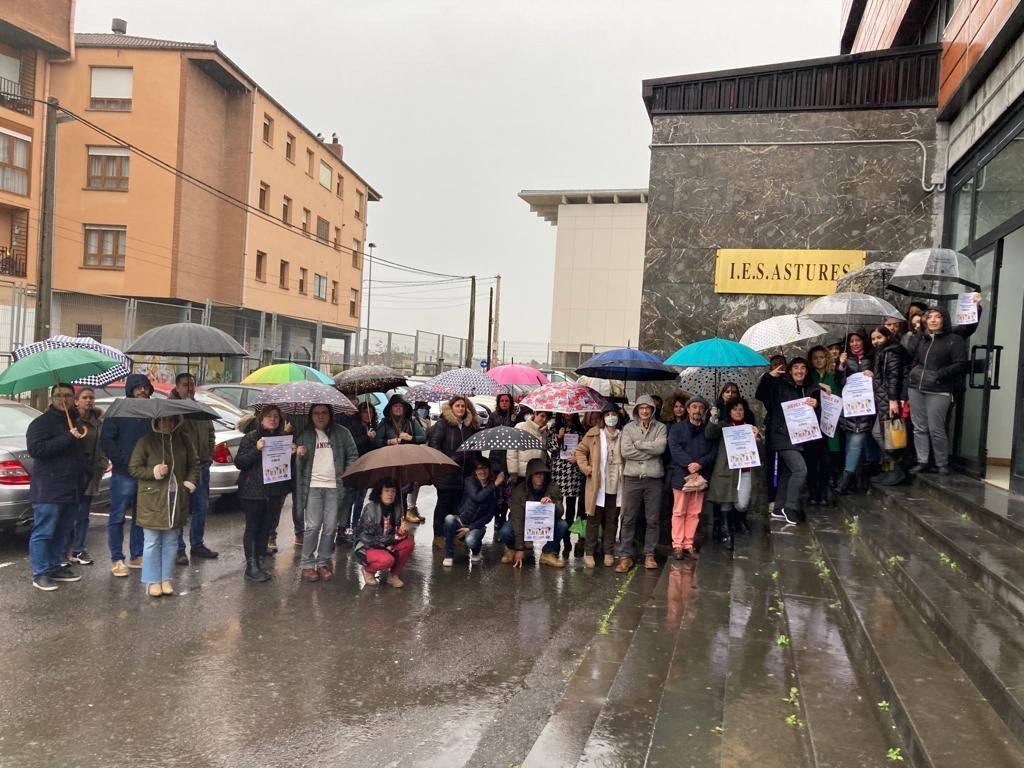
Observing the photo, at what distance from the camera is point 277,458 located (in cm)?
737

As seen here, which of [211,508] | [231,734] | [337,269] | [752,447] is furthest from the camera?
[337,269]

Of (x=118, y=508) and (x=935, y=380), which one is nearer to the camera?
(x=118, y=508)

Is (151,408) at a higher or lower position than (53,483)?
higher

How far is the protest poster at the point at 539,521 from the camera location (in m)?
8.03

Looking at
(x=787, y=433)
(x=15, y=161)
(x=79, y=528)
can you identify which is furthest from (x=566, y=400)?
(x=15, y=161)

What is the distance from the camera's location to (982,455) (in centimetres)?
874

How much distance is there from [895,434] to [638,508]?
2.93m

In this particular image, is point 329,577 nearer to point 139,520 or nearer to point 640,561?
point 139,520

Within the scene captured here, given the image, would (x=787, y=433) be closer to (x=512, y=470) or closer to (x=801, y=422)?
(x=801, y=422)

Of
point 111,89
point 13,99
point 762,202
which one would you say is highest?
point 111,89

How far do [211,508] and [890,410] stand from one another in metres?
8.63

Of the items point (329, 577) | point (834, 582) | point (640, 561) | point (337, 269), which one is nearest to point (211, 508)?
point (329, 577)

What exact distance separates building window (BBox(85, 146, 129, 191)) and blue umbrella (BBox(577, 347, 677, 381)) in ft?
86.8

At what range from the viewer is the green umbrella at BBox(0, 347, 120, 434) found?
23.1 feet
